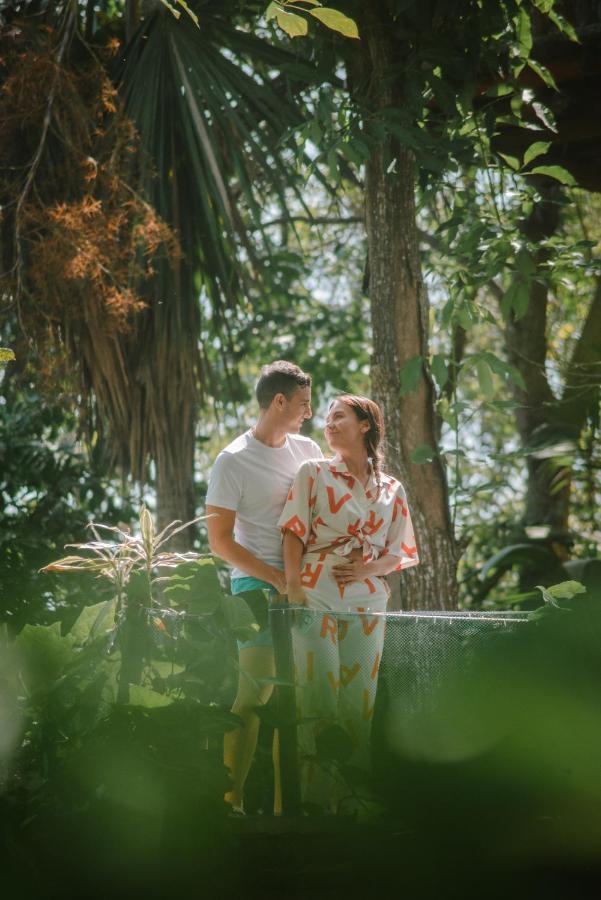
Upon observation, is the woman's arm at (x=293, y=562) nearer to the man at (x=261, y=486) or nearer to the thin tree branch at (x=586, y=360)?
the man at (x=261, y=486)

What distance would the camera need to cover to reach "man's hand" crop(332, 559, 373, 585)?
2861mm

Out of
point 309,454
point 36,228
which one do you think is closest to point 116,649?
point 309,454

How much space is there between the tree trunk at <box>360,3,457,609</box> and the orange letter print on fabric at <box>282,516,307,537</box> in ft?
3.02

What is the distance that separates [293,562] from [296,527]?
9 centimetres

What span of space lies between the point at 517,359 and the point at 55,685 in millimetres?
5773

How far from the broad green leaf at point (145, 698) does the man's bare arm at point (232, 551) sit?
1.06 meters

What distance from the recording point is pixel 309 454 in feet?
10.6

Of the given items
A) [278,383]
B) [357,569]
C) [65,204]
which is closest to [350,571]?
[357,569]

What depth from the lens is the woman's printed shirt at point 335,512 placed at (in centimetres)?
286

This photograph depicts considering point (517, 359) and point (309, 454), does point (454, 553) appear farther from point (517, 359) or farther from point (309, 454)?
point (517, 359)

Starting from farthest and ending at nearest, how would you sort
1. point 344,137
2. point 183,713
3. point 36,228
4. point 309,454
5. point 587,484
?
point 587,484 → point 36,228 → point 344,137 → point 309,454 → point 183,713

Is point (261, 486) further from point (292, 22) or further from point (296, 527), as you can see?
point (292, 22)

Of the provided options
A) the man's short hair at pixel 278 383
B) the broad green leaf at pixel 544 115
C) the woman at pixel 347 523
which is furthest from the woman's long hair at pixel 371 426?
the broad green leaf at pixel 544 115

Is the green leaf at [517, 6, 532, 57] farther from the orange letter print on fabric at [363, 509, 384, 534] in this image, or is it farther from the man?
the orange letter print on fabric at [363, 509, 384, 534]
